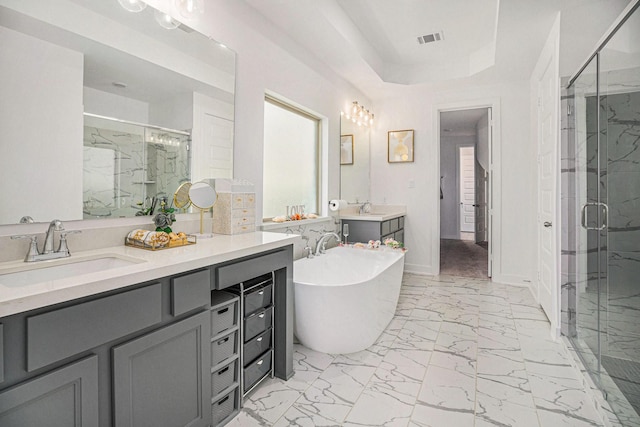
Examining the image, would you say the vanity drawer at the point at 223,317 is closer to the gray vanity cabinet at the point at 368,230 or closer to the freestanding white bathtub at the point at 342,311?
the freestanding white bathtub at the point at 342,311

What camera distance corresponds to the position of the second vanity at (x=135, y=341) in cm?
86

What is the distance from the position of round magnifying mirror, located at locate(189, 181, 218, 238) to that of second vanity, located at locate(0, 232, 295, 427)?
0.73ft

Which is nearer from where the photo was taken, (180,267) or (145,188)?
(180,267)

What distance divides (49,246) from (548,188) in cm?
346

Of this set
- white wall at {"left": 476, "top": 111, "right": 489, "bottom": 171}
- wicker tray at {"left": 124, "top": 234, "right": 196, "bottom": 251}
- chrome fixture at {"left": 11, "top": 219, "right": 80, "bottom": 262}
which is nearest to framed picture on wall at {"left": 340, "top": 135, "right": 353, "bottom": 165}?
wicker tray at {"left": 124, "top": 234, "right": 196, "bottom": 251}

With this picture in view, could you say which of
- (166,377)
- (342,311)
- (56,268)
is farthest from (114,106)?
(342,311)

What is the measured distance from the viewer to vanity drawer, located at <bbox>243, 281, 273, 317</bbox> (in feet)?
5.69

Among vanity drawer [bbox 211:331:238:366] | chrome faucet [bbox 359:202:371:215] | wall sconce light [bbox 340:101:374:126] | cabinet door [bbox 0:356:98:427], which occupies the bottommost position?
vanity drawer [bbox 211:331:238:366]

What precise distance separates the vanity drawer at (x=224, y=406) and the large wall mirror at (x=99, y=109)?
3.29 ft

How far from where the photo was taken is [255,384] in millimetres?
1826

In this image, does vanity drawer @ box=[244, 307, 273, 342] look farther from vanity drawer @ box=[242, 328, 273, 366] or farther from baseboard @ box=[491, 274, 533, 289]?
baseboard @ box=[491, 274, 533, 289]

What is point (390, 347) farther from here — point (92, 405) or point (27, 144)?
point (27, 144)

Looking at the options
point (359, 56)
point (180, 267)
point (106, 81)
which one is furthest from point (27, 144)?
point (359, 56)

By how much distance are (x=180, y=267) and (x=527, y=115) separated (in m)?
4.29
